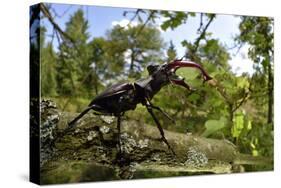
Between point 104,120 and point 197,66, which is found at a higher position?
point 197,66

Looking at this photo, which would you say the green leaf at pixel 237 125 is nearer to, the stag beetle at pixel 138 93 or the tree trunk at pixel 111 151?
the tree trunk at pixel 111 151

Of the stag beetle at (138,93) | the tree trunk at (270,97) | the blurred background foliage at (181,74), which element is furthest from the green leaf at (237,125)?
the stag beetle at (138,93)

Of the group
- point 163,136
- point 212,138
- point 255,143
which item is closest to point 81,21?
point 163,136

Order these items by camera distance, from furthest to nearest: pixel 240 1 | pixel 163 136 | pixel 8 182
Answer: pixel 240 1
pixel 163 136
pixel 8 182

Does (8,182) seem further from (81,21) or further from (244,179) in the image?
(244,179)

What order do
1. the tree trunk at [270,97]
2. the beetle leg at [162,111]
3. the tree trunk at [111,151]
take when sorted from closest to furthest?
the tree trunk at [111,151], the beetle leg at [162,111], the tree trunk at [270,97]

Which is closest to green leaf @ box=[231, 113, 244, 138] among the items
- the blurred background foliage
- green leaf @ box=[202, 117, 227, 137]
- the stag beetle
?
the blurred background foliage

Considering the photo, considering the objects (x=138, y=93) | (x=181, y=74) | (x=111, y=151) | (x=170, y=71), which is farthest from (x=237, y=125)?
(x=111, y=151)
